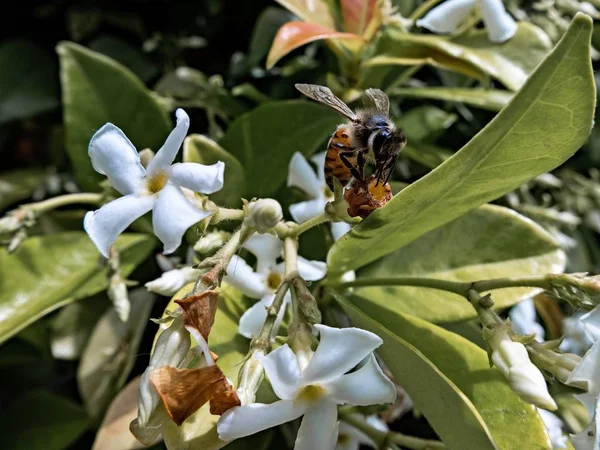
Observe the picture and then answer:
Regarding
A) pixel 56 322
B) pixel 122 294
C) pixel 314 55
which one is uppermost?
pixel 314 55

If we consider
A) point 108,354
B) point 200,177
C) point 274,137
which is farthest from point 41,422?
point 200,177

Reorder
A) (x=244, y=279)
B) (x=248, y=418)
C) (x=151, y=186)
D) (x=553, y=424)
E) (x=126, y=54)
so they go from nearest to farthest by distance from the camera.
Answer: (x=248, y=418)
(x=151, y=186)
(x=244, y=279)
(x=553, y=424)
(x=126, y=54)

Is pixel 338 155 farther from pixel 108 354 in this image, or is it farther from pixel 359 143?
pixel 108 354

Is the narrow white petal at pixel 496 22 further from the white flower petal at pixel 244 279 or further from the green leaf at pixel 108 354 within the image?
the green leaf at pixel 108 354

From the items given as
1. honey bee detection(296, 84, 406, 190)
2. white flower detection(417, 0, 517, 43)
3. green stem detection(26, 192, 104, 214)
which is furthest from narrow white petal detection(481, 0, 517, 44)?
green stem detection(26, 192, 104, 214)

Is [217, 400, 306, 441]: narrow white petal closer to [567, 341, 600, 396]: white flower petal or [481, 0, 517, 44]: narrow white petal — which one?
[567, 341, 600, 396]: white flower petal

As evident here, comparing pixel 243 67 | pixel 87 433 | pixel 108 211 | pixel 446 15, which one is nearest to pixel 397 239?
pixel 108 211

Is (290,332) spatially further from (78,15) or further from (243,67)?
(78,15)
